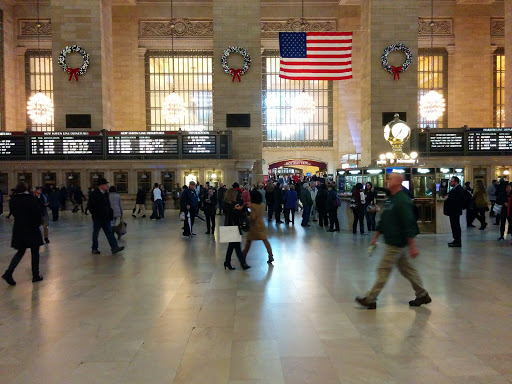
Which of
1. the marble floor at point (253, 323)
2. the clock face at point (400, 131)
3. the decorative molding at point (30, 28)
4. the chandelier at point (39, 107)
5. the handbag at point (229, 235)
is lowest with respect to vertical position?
the marble floor at point (253, 323)

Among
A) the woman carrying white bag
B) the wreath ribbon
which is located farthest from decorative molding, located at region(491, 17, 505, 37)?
the woman carrying white bag

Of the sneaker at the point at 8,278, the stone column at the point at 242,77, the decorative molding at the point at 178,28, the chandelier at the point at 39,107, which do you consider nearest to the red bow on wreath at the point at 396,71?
the stone column at the point at 242,77

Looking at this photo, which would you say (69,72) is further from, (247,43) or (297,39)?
(297,39)

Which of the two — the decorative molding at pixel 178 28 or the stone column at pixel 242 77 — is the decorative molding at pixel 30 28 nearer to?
the decorative molding at pixel 178 28

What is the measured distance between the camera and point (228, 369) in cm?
359

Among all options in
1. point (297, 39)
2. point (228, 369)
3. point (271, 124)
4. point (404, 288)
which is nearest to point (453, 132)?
point (297, 39)

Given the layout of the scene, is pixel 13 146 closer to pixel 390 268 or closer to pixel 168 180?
pixel 168 180

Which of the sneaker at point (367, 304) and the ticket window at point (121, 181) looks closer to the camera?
the sneaker at point (367, 304)

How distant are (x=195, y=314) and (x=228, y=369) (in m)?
1.54

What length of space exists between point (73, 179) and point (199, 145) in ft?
19.6

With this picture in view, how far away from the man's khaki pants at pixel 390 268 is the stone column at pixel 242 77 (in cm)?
1669

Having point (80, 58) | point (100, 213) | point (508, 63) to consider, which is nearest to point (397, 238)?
point (100, 213)

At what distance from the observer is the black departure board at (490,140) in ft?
68.9

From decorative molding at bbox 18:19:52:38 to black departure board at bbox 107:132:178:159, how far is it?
1460cm
